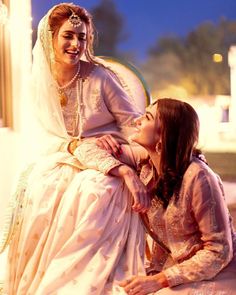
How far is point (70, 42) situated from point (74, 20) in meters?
0.08

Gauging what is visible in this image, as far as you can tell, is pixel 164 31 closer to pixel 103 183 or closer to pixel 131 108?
pixel 131 108

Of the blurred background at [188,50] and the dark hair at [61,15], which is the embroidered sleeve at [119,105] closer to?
the dark hair at [61,15]

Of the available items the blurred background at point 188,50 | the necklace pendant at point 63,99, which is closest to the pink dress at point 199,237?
the necklace pendant at point 63,99

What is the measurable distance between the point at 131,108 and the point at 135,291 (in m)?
0.77

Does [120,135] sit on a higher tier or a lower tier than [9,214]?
higher

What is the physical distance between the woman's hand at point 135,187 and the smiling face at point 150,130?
0.13m

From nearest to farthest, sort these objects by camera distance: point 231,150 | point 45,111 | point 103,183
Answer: point 103,183
point 45,111
point 231,150

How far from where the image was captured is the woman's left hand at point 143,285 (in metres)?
1.38

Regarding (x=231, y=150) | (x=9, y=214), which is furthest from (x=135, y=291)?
(x=231, y=150)

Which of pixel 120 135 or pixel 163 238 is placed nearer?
pixel 163 238

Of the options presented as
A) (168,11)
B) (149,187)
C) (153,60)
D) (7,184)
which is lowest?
(7,184)

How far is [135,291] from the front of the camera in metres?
1.38

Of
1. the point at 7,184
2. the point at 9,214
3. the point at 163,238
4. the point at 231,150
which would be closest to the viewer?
the point at 163,238

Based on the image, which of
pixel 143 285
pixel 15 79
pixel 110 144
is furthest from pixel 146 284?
pixel 15 79
